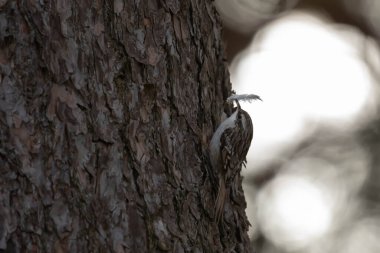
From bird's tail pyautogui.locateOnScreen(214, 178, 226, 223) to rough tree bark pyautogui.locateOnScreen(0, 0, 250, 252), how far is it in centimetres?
2

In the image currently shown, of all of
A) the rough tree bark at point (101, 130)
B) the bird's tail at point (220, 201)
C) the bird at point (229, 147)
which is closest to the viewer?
the rough tree bark at point (101, 130)

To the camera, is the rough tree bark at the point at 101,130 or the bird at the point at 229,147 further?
the bird at the point at 229,147

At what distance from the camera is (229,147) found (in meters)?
3.48

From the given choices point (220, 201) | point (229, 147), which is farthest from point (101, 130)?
point (229, 147)

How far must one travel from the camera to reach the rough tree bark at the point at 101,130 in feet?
8.64

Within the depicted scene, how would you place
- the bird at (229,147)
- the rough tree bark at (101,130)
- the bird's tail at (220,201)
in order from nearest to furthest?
the rough tree bark at (101,130) → the bird's tail at (220,201) → the bird at (229,147)

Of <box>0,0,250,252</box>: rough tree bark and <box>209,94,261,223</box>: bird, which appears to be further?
<box>209,94,261,223</box>: bird

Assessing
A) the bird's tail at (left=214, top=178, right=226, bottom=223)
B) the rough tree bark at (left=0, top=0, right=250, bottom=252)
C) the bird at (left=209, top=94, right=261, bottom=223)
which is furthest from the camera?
the bird at (left=209, top=94, right=261, bottom=223)

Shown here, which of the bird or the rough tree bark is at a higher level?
the bird

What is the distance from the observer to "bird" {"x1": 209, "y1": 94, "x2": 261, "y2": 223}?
10.4 ft

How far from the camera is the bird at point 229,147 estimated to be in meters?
3.16

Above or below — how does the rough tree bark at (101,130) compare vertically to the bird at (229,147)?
below

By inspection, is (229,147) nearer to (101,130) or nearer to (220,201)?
(220,201)

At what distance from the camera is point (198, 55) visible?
312 centimetres
